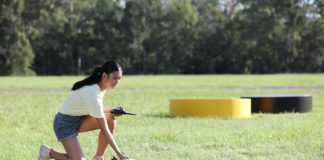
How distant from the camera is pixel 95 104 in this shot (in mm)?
6965

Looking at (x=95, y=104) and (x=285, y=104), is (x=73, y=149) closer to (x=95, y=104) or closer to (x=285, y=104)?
(x=95, y=104)

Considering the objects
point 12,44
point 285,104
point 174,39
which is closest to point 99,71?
point 285,104

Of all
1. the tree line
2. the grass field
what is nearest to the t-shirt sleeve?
the grass field

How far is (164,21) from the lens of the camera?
257ft

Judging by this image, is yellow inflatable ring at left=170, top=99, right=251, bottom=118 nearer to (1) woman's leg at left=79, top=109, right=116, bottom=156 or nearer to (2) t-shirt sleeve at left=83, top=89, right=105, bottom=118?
(1) woman's leg at left=79, top=109, right=116, bottom=156

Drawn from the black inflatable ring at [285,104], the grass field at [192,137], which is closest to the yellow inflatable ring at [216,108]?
the grass field at [192,137]

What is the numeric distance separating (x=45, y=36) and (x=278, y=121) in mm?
61996

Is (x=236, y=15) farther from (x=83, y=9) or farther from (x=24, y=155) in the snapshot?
(x=24, y=155)

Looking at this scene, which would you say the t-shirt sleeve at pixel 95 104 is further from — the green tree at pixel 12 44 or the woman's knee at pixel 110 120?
the green tree at pixel 12 44

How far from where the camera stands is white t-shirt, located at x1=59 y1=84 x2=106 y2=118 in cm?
696

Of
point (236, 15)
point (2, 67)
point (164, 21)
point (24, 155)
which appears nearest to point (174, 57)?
point (164, 21)

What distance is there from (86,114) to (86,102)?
39 centimetres

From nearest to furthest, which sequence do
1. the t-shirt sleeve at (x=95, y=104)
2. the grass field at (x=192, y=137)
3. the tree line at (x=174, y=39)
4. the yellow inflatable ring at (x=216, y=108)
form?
the t-shirt sleeve at (x=95, y=104)
the grass field at (x=192, y=137)
the yellow inflatable ring at (x=216, y=108)
the tree line at (x=174, y=39)

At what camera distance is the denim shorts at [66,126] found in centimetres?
742
